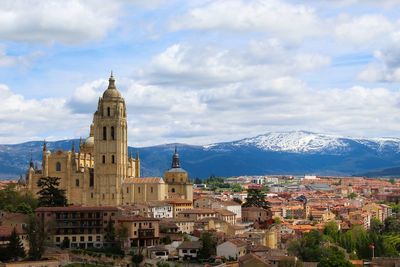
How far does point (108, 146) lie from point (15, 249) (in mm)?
30880

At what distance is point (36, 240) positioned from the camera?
62.8 meters

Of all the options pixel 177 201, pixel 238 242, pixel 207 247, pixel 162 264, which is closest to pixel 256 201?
pixel 177 201

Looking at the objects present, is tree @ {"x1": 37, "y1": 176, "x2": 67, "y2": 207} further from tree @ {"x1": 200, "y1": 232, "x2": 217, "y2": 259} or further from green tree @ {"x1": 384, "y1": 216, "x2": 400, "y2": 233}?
green tree @ {"x1": 384, "y1": 216, "x2": 400, "y2": 233}

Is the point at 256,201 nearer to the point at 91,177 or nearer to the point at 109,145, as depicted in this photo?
the point at 91,177

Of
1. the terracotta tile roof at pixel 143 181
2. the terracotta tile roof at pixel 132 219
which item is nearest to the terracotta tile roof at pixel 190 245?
the terracotta tile roof at pixel 132 219

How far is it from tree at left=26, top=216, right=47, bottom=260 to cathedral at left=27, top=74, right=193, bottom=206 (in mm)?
25989

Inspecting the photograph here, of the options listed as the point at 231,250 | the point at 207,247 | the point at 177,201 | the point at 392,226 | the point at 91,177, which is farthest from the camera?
the point at 392,226

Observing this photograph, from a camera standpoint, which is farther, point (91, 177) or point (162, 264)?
point (91, 177)

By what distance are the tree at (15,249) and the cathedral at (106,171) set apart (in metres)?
27.8

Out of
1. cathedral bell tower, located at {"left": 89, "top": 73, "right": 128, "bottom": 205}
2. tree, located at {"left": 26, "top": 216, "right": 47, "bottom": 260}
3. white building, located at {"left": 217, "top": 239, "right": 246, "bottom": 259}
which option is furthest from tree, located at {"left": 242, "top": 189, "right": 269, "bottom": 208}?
tree, located at {"left": 26, "top": 216, "right": 47, "bottom": 260}

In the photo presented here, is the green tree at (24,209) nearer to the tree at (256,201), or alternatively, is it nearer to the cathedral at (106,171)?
the cathedral at (106,171)

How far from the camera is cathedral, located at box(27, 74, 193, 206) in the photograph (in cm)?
9119

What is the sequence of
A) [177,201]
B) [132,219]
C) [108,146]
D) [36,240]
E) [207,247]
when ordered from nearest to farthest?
[36,240] < [207,247] < [132,219] < [177,201] < [108,146]

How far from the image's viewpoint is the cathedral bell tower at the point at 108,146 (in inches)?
3602
